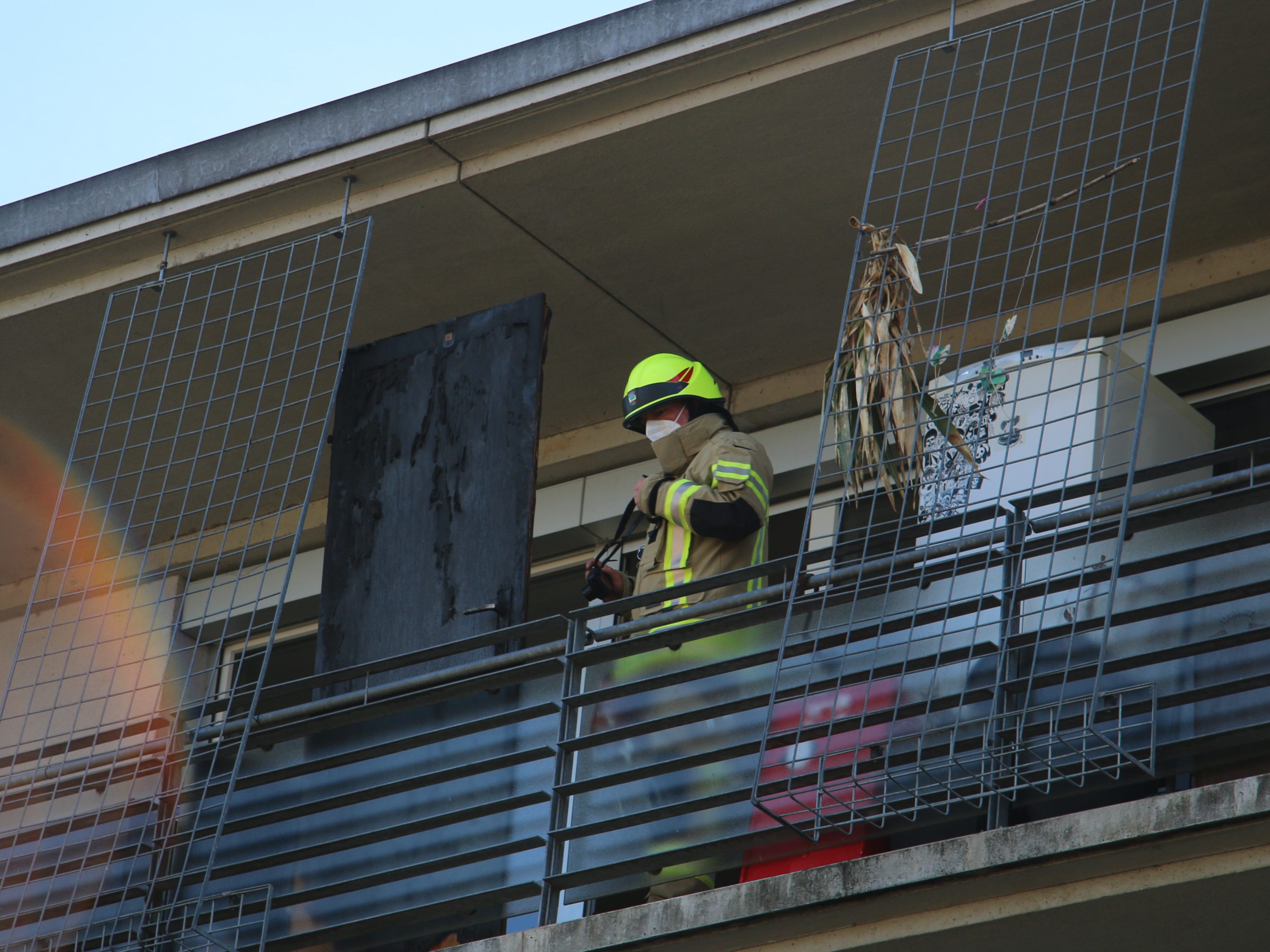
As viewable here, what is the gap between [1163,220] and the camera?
290 inches

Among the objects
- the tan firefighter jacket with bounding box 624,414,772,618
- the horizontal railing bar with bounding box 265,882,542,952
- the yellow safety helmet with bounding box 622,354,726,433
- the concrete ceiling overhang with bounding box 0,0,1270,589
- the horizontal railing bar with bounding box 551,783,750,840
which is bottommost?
the horizontal railing bar with bounding box 265,882,542,952

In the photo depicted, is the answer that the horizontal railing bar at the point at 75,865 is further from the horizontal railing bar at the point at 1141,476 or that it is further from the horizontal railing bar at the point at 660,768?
the horizontal railing bar at the point at 1141,476

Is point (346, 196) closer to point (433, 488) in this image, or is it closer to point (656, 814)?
point (433, 488)

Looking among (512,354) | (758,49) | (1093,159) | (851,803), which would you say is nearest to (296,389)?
(512,354)

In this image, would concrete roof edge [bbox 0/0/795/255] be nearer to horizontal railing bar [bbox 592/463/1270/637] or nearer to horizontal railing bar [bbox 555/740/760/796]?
horizontal railing bar [bbox 592/463/1270/637]

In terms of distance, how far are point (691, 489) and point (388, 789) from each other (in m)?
1.36

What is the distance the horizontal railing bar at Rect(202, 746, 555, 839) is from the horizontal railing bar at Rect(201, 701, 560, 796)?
0.10 m

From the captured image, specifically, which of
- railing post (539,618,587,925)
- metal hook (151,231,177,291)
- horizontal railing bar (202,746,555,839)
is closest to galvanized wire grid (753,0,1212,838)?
railing post (539,618,587,925)

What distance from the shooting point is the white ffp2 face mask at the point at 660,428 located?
21.2ft

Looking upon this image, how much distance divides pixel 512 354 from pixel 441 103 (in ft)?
3.36

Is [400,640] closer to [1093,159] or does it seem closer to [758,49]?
[758,49]

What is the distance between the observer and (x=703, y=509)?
6031 millimetres

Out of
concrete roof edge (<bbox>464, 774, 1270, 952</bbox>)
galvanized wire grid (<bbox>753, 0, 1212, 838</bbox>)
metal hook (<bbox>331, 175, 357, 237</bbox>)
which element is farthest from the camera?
metal hook (<bbox>331, 175, 357, 237</bbox>)

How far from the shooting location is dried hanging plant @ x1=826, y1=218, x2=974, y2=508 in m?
5.73
